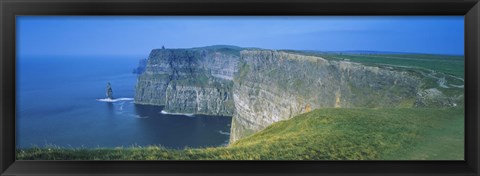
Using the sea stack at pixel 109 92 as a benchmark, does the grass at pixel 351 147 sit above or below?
below

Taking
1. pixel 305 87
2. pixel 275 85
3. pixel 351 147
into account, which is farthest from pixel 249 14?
pixel 275 85

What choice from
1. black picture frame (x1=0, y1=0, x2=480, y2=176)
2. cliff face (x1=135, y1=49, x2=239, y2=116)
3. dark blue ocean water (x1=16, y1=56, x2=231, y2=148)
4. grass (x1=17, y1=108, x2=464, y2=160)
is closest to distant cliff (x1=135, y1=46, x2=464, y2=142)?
cliff face (x1=135, y1=49, x2=239, y2=116)

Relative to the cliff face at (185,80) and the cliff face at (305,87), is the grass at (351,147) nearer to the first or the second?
the cliff face at (305,87)

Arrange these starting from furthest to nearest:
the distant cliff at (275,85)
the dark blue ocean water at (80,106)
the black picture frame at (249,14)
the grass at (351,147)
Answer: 1. the distant cliff at (275,85)
2. the dark blue ocean water at (80,106)
3. the grass at (351,147)
4. the black picture frame at (249,14)

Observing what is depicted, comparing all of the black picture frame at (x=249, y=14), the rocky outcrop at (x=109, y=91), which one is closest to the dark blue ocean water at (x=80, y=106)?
the rocky outcrop at (x=109, y=91)

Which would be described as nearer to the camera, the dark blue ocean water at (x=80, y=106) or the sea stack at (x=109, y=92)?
the dark blue ocean water at (x=80, y=106)

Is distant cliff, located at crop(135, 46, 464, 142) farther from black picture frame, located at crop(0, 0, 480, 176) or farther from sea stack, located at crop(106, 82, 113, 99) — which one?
black picture frame, located at crop(0, 0, 480, 176)
